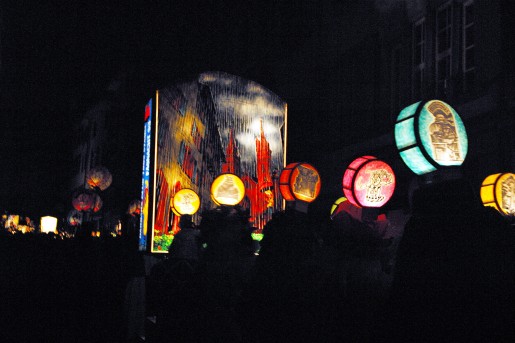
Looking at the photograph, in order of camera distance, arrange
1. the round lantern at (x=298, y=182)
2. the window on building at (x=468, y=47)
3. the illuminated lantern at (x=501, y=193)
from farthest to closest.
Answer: the window on building at (x=468, y=47)
the round lantern at (x=298, y=182)
the illuminated lantern at (x=501, y=193)

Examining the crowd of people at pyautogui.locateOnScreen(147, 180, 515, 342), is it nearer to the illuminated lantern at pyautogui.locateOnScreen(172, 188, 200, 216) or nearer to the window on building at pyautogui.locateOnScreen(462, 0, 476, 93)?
the illuminated lantern at pyautogui.locateOnScreen(172, 188, 200, 216)

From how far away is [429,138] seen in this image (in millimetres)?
6102

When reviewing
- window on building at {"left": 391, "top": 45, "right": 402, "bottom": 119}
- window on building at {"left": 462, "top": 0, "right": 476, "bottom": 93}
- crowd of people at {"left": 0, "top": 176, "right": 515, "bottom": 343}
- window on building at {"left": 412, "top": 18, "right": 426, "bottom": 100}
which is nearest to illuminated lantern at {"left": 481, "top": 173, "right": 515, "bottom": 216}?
window on building at {"left": 462, "top": 0, "right": 476, "bottom": 93}

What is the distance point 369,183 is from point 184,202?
5622 millimetres

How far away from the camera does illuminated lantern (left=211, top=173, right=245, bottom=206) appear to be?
40.0 feet

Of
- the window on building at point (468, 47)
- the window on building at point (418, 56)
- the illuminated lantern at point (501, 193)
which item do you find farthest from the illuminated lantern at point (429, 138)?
the window on building at point (418, 56)

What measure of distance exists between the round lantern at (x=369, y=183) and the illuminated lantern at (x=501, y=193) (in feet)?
7.44

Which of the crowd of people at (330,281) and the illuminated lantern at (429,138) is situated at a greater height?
the illuminated lantern at (429,138)

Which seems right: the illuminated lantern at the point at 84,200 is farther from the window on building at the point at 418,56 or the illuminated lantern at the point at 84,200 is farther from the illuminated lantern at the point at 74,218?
the window on building at the point at 418,56

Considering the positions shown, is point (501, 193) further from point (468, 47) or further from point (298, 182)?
point (468, 47)

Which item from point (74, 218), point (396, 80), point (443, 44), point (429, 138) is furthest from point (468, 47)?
point (74, 218)

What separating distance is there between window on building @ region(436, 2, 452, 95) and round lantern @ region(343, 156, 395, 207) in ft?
19.2

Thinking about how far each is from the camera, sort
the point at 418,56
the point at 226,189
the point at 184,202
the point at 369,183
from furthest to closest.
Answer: the point at 418,56 < the point at 184,202 < the point at 226,189 < the point at 369,183

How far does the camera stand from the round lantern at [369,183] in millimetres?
8164
